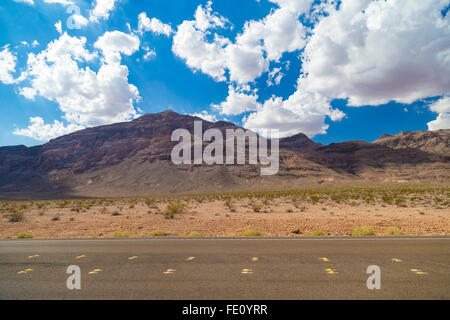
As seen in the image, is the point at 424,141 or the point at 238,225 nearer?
the point at 238,225

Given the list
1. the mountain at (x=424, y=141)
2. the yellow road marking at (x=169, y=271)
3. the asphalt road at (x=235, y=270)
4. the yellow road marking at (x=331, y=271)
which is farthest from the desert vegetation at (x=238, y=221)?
the mountain at (x=424, y=141)

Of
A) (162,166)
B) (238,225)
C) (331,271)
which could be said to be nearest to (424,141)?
(162,166)

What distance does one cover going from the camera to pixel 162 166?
96688 mm

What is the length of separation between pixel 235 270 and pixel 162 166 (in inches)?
3712

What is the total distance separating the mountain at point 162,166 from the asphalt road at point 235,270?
6966 cm

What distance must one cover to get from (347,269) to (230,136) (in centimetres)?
12419

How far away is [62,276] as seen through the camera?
18.5 feet

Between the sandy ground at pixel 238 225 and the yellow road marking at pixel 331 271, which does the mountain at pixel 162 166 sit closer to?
the sandy ground at pixel 238 225

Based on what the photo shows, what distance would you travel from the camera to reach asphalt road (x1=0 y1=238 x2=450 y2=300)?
179 inches

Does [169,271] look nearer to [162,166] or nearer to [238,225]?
[238,225]

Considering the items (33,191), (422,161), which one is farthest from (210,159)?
(422,161)

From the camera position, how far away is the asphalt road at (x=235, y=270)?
455 centimetres

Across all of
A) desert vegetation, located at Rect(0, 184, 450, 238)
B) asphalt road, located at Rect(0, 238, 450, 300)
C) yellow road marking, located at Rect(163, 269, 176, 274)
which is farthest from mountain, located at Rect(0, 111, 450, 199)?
yellow road marking, located at Rect(163, 269, 176, 274)

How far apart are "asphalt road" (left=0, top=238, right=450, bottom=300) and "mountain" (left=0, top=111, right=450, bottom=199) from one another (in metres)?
69.7
